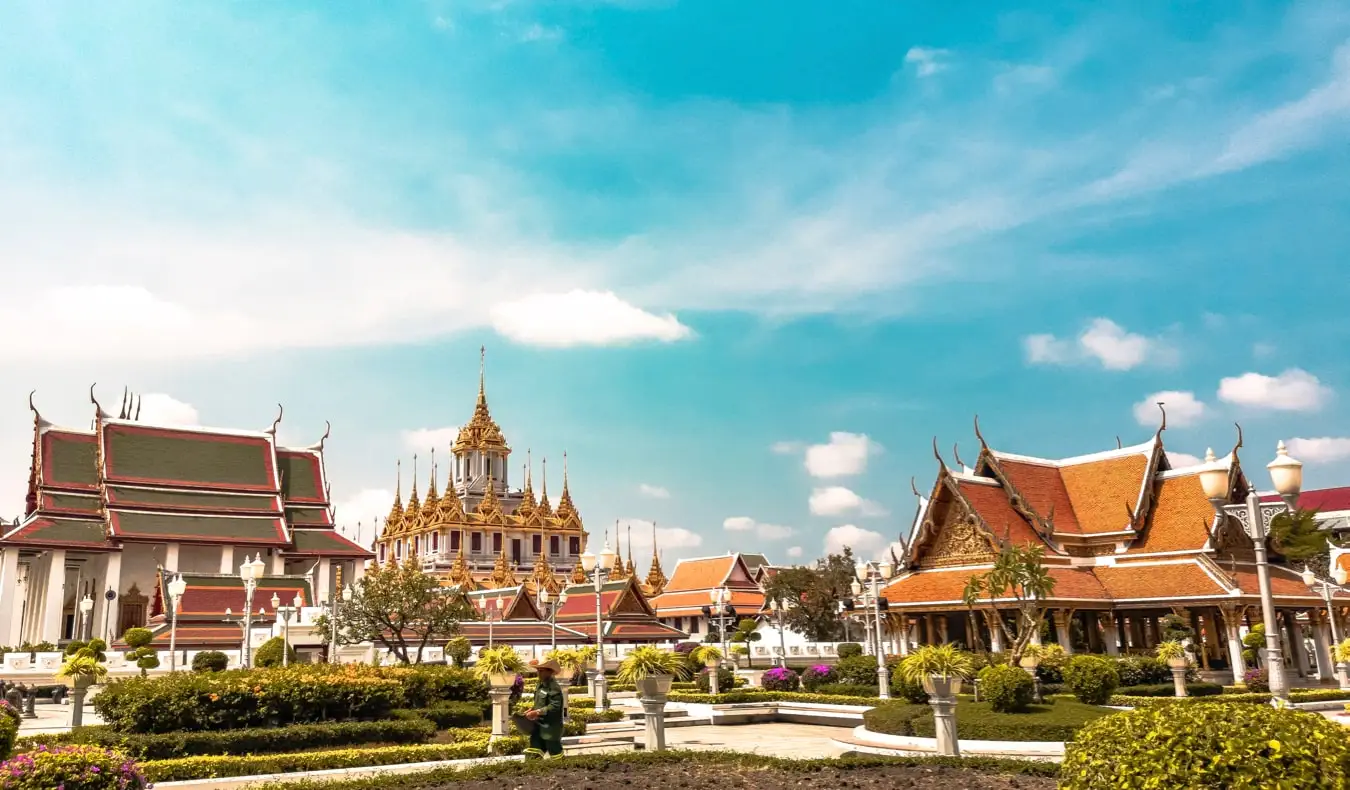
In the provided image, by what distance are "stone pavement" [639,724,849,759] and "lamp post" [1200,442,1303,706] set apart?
6.91 m

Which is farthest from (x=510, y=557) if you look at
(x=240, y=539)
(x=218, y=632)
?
(x=218, y=632)

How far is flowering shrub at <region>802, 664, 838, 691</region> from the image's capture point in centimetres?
2519

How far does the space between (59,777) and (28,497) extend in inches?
1951

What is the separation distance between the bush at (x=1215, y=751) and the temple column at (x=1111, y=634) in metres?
23.9

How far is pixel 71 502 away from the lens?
43.7 metres

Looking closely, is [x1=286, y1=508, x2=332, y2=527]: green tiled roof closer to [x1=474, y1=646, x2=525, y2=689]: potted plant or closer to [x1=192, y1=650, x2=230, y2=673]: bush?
[x1=192, y1=650, x2=230, y2=673]: bush

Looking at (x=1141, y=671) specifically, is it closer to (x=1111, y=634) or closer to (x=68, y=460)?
(x=1111, y=634)

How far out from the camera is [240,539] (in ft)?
146

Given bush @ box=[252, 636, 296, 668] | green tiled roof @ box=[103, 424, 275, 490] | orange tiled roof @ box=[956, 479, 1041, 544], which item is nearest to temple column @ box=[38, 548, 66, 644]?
green tiled roof @ box=[103, 424, 275, 490]

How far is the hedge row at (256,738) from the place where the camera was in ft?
43.6

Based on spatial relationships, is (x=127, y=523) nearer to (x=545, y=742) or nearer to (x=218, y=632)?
(x=218, y=632)

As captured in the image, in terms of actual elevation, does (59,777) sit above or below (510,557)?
below

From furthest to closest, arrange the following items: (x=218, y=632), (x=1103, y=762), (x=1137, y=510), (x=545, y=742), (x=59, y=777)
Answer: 1. (x=218, y=632)
2. (x=1137, y=510)
3. (x=545, y=742)
4. (x=59, y=777)
5. (x=1103, y=762)

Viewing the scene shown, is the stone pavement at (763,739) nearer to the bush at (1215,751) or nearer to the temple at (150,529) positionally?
the bush at (1215,751)
